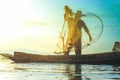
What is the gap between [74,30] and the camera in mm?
105188

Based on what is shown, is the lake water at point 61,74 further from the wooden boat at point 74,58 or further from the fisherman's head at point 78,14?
the fisherman's head at point 78,14

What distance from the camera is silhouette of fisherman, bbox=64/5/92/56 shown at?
4122 inches

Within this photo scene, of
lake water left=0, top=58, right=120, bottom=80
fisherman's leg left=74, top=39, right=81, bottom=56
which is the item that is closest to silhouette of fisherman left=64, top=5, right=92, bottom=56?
fisherman's leg left=74, top=39, right=81, bottom=56

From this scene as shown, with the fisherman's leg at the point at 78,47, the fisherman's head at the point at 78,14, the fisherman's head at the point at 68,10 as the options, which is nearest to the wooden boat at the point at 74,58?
the fisherman's leg at the point at 78,47

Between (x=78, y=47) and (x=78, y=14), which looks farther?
(x=78, y=14)

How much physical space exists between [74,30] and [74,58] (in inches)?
340

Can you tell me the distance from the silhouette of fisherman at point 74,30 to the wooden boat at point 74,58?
294 cm

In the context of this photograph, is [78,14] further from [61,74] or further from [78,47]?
[61,74]

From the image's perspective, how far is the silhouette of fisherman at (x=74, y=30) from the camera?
105 metres

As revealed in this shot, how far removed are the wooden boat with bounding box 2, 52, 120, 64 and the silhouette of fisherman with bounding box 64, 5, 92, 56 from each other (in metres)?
2.94

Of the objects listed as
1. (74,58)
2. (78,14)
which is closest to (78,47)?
(74,58)

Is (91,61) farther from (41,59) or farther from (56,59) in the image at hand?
(41,59)

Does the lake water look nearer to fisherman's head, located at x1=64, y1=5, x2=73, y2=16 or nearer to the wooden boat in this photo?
the wooden boat

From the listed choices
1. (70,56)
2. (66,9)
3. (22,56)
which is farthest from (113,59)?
(22,56)
